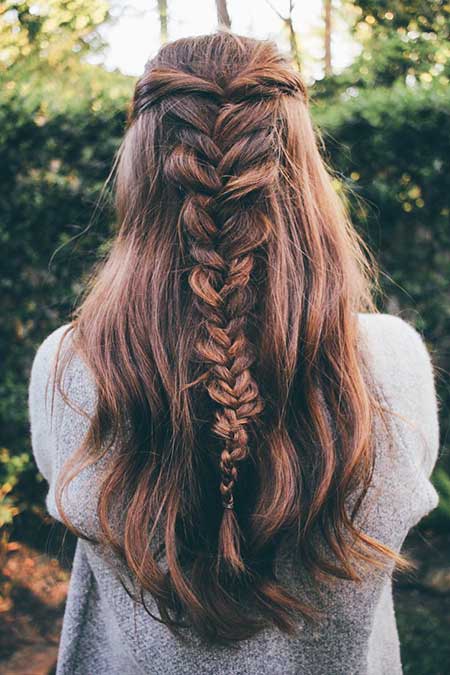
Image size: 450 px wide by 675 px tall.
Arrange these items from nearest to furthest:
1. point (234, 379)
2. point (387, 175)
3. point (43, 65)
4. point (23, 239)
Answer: point (234, 379) < point (387, 175) < point (23, 239) < point (43, 65)

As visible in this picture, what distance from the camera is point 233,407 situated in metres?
0.99

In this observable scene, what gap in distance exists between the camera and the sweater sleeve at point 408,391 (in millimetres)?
1136

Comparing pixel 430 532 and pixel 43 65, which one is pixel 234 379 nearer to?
pixel 430 532

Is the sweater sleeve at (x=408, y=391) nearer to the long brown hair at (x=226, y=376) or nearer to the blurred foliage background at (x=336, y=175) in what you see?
the long brown hair at (x=226, y=376)

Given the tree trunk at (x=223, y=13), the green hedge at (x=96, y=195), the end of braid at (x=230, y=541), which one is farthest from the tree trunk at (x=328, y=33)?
the end of braid at (x=230, y=541)

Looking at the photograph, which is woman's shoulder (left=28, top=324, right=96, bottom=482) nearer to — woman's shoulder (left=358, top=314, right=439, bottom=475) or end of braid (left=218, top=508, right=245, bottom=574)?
end of braid (left=218, top=508, right=245, bottom=574)

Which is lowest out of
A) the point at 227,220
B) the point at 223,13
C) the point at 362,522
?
the point at 362,522

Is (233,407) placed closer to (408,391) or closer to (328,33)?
(408,391)

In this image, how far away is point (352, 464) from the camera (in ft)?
3.32

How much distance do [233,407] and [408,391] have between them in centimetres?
40

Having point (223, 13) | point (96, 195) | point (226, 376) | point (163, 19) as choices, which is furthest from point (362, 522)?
point (96, 195)

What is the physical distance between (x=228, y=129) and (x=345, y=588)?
2.88ft

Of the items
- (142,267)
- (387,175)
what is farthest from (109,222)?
(142,267)

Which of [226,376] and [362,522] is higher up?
[226,376]
